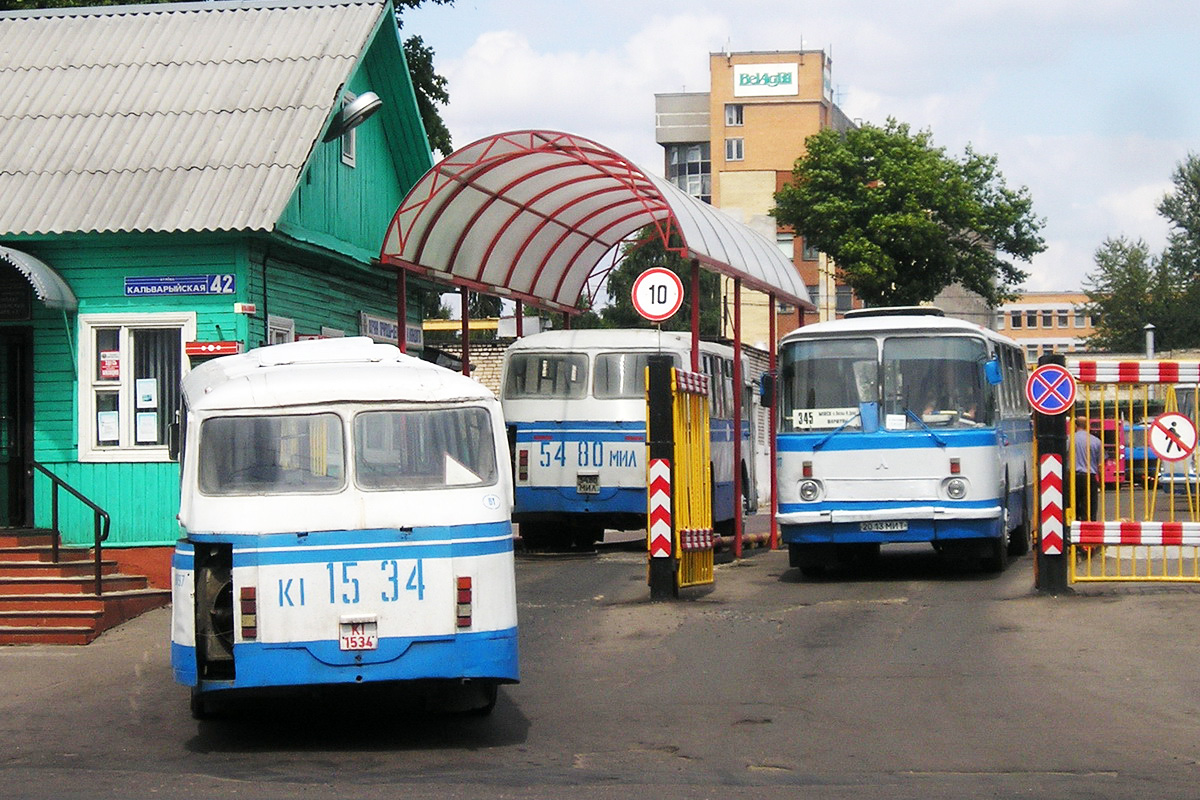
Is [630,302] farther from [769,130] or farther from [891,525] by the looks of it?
[891,525]

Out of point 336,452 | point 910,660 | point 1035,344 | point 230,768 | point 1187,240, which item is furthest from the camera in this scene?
point 1035,344

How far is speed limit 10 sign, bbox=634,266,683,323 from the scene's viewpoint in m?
17.2

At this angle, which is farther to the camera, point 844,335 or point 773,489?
point 773,489

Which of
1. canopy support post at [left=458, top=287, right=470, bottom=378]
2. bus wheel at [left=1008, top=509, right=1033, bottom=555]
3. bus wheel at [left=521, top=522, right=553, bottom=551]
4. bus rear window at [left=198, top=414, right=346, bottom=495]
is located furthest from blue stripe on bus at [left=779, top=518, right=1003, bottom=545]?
bus rear window at [left=198, top=414, right=346, bottom=495]

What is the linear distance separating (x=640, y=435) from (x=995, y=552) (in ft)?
18.9

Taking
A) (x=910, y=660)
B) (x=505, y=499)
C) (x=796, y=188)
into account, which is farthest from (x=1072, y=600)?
(x=796, y=188)

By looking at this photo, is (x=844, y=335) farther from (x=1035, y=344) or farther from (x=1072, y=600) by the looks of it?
(x=1035, y=344)

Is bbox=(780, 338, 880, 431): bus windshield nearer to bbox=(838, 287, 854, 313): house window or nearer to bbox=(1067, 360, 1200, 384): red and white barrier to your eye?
bbox=(1067, 360, 1200, 384): red and white barrier

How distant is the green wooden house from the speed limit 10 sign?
395 centimetres

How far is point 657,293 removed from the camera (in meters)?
17.3

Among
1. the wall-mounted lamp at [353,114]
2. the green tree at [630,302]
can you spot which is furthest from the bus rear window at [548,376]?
the green tree at [630,302]

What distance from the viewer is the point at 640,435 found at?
74.1ft

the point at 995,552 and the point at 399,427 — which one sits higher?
the point at 399,427

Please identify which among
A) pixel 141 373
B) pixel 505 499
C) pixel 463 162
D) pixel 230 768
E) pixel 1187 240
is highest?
pixel 1187 240
